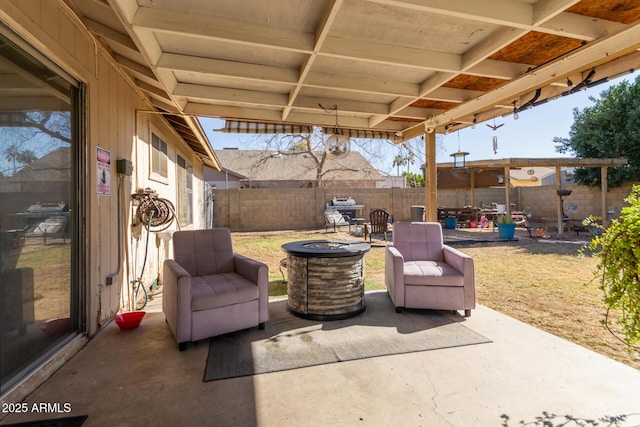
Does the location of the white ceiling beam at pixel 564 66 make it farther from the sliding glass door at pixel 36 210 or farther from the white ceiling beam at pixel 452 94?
the sliding glass door at pixel 36 210

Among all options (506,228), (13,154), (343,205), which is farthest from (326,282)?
(343,205)

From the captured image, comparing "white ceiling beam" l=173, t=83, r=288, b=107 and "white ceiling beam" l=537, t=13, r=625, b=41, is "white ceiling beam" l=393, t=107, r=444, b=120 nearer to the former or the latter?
"white ceiling beam" l=173, t=83, r=288, b=107

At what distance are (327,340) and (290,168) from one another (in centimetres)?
1972

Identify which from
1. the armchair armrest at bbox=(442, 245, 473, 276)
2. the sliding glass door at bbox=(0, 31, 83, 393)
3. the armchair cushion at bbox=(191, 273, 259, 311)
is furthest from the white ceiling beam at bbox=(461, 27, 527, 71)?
the sliding glass door at bbox=(0, 31, 83, 393)

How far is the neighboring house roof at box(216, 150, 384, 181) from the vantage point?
20.8 meters

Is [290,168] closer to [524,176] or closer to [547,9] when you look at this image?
[524,176]

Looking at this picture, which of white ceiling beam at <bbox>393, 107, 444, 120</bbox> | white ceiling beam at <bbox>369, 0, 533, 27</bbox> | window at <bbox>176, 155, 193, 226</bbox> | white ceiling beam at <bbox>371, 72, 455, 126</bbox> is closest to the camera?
white ceiling beam at <bbox>369, 0, 533, 27</bbox>

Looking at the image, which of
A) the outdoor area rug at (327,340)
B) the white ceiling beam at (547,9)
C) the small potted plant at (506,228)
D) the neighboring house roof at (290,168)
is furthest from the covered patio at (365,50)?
the neighboring house roof at (290,168)

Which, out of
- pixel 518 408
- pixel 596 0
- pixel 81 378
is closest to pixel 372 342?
pixel 518 408

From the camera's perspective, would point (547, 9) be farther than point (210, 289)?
No

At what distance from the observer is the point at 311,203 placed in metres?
12.8

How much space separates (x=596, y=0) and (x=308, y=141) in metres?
14.8

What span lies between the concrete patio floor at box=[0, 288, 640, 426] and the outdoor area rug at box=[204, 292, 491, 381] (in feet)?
0.33

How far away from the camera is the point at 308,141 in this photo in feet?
54.4
